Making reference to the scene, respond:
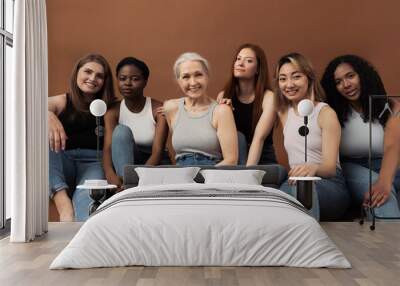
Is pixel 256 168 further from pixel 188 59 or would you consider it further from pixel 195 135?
pixel 188 59

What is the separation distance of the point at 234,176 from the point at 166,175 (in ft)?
2.76

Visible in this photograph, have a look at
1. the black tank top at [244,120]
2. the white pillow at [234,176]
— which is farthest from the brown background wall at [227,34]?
the white pillow at [234,176]

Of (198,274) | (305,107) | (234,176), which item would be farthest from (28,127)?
(305,107)

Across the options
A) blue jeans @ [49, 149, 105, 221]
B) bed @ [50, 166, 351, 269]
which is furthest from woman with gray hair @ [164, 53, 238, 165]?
bed @ [50, 166, 351, 269]

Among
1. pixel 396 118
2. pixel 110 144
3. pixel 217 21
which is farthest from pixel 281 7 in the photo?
pixel 110 144

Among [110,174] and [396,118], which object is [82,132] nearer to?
[110,174]

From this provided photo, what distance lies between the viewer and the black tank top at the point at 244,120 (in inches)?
335

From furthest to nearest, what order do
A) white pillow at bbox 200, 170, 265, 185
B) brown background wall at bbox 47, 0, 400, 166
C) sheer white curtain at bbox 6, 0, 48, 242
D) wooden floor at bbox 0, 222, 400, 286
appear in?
brown background wall at bbox 47, 0, 400, 166 → white pillow at bbox 200, 170, 265, 185 → sheer white curtain at bbox 6, 0, 48, 242 → wooden floor at bbox 0, 222, 400, 286

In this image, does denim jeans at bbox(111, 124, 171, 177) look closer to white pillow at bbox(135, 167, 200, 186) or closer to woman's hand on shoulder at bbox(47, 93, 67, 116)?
white pillow at bbox(135, 167, 200, 186)

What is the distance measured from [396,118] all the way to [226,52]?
2470 mm

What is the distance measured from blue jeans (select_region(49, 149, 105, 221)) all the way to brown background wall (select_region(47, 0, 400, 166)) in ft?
2.92

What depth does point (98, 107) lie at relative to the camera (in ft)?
27.4

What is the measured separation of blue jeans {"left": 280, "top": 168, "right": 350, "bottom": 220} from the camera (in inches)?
332

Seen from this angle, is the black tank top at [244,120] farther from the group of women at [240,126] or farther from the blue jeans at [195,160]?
the blue jeans at [195,160]
